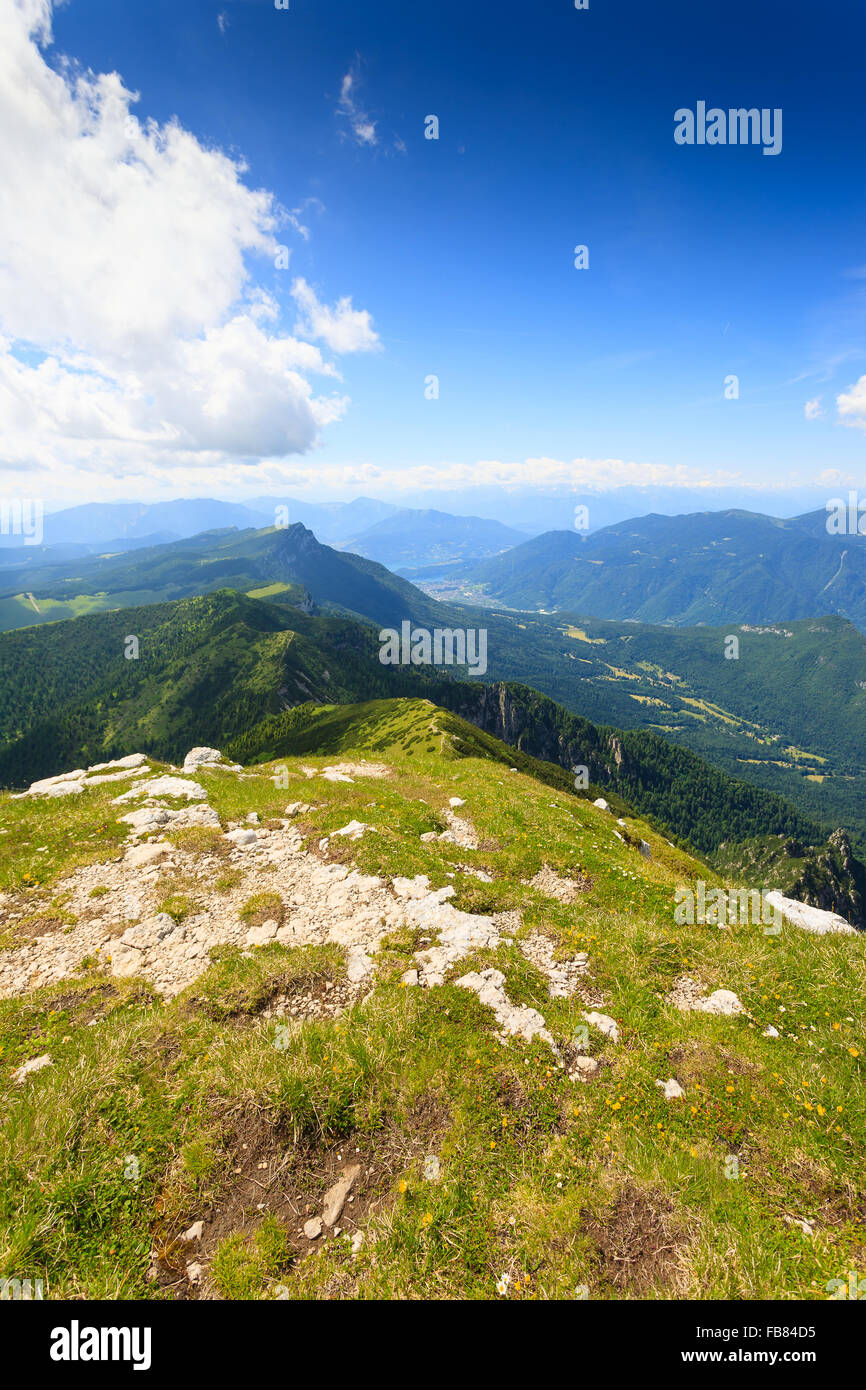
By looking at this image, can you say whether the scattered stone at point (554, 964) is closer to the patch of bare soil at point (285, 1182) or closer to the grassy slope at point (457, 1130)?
the grassy slope at point (457, 1130)

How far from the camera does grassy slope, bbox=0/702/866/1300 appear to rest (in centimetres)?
643

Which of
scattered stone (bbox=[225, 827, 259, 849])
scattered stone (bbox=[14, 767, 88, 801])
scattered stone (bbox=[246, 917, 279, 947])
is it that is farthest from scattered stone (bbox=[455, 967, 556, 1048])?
scattered stone (bbox=[14, 767, 88, 801])

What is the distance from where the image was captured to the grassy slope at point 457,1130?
643 cm

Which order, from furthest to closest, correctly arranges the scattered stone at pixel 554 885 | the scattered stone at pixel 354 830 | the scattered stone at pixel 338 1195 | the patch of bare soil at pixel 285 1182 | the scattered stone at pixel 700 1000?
the scattered stone at pixel 354 830, the scattered stone at pixel 554 885, the scattered stone at pixel 700 1000, the scattered stone at pixel 338 1195, the patch of bare soil at pixel 285 1182

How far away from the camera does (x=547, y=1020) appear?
10.6 meters

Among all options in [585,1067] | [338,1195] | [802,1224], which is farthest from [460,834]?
[802,1224]

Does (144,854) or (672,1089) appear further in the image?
(144,854)

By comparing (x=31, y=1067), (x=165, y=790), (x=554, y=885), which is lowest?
(x=554, y=885)

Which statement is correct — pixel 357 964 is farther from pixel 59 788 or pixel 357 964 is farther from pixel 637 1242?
pixel 59 788

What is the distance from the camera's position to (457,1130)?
8.24 metres

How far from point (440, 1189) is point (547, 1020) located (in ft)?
13.2

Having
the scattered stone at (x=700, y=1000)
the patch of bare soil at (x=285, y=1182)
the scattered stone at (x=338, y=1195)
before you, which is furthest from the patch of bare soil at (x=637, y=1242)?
the scattered stone at (x=700, y=1000)

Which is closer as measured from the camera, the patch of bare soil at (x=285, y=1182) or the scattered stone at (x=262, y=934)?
the patch of bare soil at (x=285, y=1182)

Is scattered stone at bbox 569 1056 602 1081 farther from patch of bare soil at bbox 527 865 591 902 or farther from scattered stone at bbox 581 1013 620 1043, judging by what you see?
patch of bare soil at bbox 527 865 591 902
